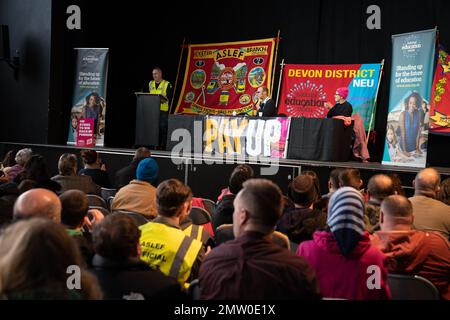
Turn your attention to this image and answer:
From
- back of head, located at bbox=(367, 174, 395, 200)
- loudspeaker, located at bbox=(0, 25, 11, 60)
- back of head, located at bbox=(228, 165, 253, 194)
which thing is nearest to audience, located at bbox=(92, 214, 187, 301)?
back of head, located at bbox=(367, 174, 395, 200)

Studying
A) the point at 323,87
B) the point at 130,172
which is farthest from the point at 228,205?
the point at 323,87

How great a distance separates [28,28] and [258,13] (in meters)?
4.06

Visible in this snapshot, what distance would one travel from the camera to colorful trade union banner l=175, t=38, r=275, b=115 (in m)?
10.2

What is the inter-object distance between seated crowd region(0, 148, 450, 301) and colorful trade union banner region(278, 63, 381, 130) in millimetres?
5789

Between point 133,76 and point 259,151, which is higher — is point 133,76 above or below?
above

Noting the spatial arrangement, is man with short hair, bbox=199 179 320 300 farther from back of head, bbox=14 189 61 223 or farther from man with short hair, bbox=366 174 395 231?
man with short hair, bbox=366 174 395 231

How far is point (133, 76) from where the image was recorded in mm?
11328

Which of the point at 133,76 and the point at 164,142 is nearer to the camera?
the point at 164,142

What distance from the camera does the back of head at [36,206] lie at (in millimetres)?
2281

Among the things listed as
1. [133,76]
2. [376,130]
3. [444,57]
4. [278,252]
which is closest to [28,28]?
[133,76]
